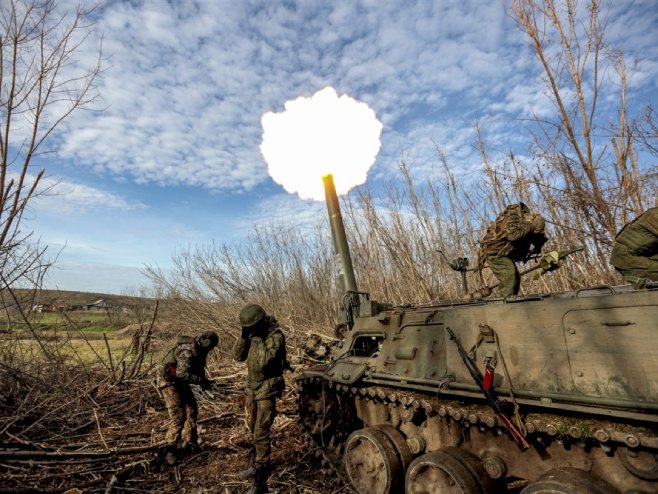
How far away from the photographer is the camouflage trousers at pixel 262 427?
4.93m

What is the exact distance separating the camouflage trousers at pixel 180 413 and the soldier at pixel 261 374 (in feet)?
4.01

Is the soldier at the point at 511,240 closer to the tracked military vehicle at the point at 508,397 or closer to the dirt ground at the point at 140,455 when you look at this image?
the tracked military vehicle at the point at 508,397

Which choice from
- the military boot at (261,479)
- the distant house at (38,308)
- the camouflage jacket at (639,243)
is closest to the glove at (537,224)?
the camouflage jacket at (639,243)

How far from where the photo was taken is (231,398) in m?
8.52

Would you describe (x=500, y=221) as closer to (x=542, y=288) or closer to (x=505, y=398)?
(x=505, y=398)

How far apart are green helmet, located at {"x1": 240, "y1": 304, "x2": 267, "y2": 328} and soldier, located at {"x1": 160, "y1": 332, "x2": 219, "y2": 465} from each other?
129 cm

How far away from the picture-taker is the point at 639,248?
4344 mm

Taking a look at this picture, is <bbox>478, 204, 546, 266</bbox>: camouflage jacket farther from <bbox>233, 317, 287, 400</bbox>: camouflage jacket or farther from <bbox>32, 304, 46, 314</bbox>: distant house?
<bbox>32, 304, 46, 314</bbox>: distant house

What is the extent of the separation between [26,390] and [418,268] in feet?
32.0

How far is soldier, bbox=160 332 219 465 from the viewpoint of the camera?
581 cm

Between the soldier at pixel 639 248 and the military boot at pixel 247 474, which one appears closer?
the soldier at pixel 639 248

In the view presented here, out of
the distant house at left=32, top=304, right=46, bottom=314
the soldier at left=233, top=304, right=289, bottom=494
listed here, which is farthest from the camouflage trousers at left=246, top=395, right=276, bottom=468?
the distant house at left=32, top=304, right=46, bottom=314

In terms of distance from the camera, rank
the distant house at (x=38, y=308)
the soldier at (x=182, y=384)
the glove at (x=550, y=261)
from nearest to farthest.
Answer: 1. the glove at (x=550, y=261)
2. the soldier at (x=182, y=384)
3. the distant house at (x=38, y=308)

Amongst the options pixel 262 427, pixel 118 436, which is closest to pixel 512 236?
pixel 262 427
